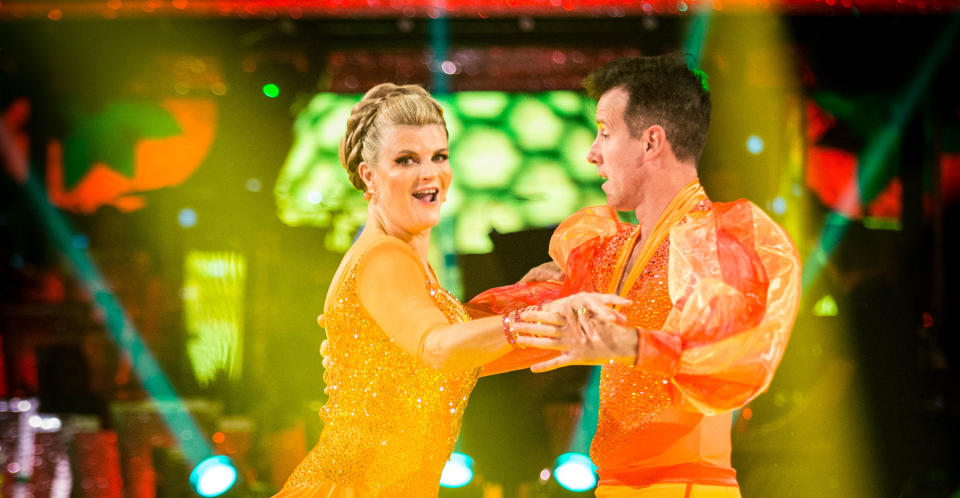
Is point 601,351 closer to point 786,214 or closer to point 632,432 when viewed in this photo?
point 632,432

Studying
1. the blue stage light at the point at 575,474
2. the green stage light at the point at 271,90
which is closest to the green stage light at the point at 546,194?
the green stage light at the point at 271,90

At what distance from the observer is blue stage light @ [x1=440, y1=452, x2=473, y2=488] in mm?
3791

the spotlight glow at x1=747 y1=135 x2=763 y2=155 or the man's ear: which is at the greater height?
the spotlight glow at x1=747 y1=135 x2=763 y2=155

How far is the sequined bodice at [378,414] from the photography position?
2111mm

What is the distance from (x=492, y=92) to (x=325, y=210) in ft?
4.44

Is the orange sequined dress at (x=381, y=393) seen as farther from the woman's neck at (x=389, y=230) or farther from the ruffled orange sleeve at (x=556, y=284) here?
the ruffled orange sleeve at (x=556, y=284)

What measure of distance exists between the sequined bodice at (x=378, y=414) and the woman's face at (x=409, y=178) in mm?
164

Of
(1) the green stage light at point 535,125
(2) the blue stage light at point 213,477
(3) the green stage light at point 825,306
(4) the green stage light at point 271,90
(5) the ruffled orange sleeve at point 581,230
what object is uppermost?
(4) the green stage light at point 271,90

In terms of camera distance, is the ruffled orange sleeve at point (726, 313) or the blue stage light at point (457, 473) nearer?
the ruffled orange sleeve at point (726, 313)

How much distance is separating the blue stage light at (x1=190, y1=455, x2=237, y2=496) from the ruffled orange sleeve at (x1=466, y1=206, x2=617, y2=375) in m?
1.74

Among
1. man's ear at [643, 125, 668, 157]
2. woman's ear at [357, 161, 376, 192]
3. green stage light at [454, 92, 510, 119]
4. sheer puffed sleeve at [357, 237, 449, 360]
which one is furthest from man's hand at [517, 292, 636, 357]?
green stage light at [454, 92, 510, 119]

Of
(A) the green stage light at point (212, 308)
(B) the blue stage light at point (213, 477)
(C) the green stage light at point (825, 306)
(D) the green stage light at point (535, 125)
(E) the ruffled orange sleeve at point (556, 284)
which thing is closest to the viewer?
(E) the ruffled orange sleeve at point (556, 284)

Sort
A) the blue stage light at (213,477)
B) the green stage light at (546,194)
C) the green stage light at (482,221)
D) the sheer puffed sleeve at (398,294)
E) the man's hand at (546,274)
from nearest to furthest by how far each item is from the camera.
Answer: the sheer puffed sleeve at (398,294) < the man's hand at (546,274) < the blue stage light at (213,477) < the green stage light at (482,221) < the green stage light at (546,194)

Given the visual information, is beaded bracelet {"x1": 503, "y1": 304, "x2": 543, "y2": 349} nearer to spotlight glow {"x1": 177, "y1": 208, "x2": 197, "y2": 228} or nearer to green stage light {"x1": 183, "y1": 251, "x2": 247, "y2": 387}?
green stage light {"x1": 183, "y1": 251, "x2": 247, "y2": 387}
